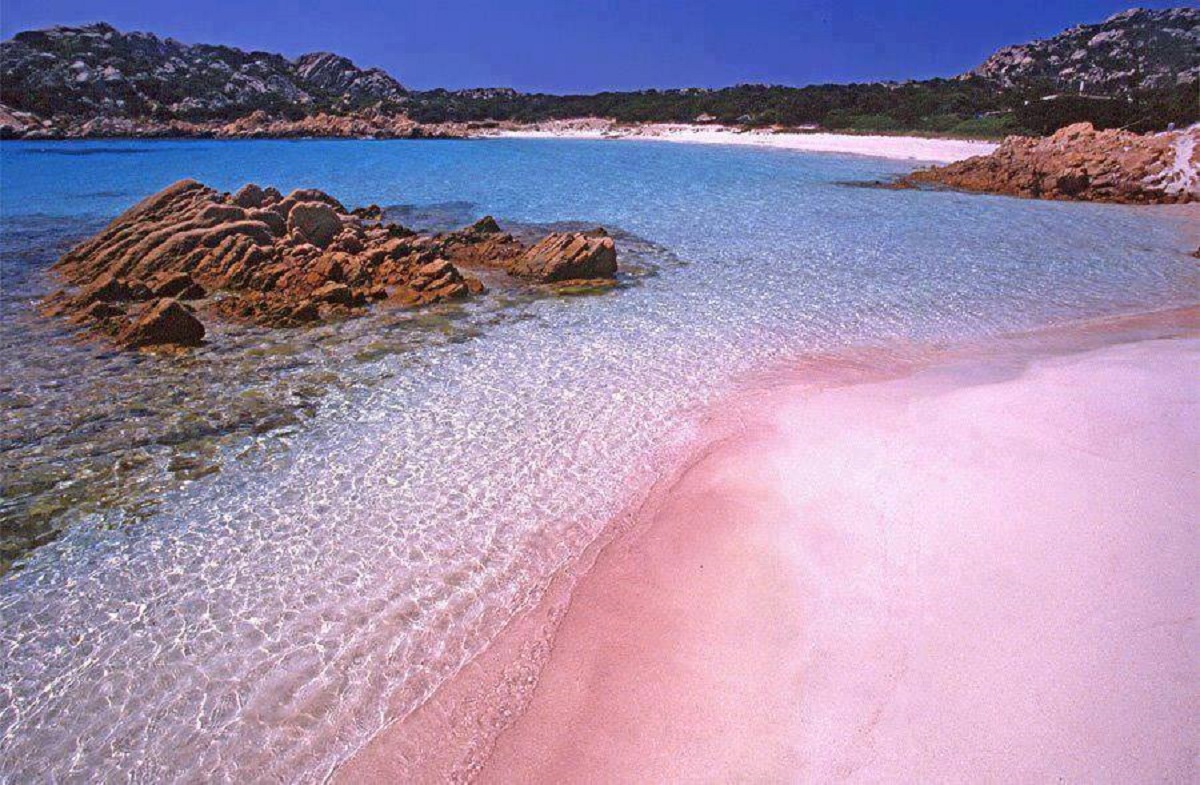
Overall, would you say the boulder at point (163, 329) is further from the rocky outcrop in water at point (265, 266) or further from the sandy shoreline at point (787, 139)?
the sandy shoreline at point (787, 139)

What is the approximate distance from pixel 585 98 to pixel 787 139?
69742 millimetres

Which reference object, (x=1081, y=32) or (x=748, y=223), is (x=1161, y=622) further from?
(x=1081, y=32)

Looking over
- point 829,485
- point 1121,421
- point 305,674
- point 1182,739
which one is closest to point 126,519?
point 305,674

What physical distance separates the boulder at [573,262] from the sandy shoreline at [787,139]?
3770 centimetres

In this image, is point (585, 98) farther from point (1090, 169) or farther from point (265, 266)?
point (265, 266)

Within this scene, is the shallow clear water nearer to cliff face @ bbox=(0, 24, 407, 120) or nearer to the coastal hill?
the coastal hill

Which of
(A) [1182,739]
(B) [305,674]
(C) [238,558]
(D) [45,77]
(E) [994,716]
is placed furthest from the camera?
(D) [45,77]

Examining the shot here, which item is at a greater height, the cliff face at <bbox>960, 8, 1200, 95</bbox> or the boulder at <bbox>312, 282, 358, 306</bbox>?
the cliff face at <bbox>960, 8, 1200, 95</bbox>

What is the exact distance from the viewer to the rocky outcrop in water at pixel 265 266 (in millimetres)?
12613

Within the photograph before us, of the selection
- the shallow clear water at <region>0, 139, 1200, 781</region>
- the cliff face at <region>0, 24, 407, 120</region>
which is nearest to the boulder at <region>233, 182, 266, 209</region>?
the shallow clear water at <region>0, 139, 1200, 781</region>

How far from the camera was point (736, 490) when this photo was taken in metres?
6.52

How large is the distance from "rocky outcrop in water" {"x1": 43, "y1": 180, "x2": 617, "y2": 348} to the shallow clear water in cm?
104

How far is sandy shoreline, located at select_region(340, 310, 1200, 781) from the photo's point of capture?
3.70 m

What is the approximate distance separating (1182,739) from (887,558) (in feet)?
6.80
